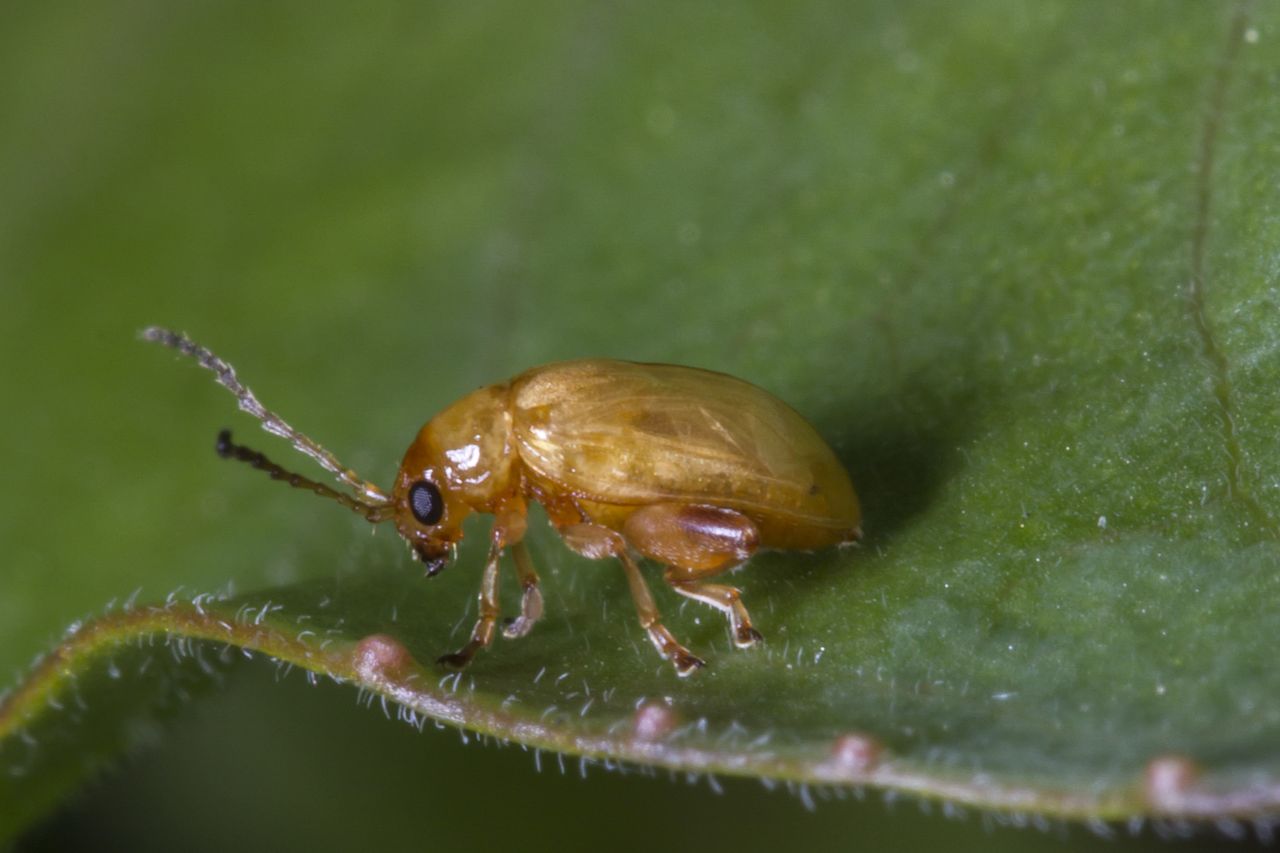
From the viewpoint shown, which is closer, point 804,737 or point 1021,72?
point 804,737

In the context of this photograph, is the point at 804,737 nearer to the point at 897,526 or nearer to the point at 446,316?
the point at 897,526

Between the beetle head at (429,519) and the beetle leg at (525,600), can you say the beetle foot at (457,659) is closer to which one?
the beetle leg at (525,600)

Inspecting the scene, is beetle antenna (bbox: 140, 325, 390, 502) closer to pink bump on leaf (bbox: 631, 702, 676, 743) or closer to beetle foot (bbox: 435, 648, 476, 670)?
beetle foot (bbox: 435, 648, 476, 670)

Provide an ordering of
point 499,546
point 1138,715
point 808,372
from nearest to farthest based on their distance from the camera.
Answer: point 1138,715 → point 499,546 → point 808,372

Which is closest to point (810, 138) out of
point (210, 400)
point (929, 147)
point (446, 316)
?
point (929, 147)

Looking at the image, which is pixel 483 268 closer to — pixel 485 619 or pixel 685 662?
pixel 485 619

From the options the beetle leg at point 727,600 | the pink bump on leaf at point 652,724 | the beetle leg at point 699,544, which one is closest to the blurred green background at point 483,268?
the beetle leg at point 699,544

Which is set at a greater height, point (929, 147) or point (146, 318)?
point (146, 318)
